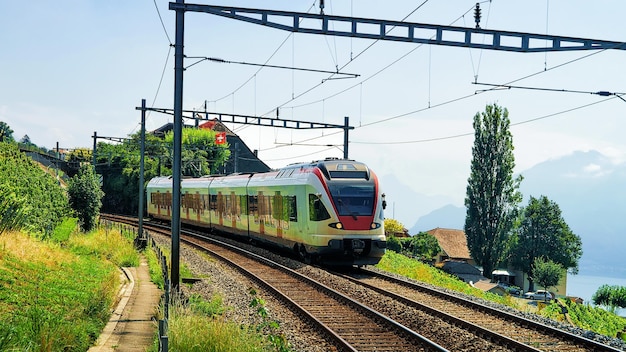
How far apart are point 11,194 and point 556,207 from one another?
91.5m

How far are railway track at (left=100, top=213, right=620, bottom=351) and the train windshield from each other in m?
2.74

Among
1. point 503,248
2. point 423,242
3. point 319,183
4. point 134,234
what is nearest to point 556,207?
point 423,242

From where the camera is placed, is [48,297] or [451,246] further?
[451,246]

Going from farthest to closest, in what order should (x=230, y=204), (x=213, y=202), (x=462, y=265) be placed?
(x=462, y=265)
(x=213, y=202)
(x=230, y=204)

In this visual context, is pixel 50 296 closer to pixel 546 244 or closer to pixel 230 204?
pixel 230 204

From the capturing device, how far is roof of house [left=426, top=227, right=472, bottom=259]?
332ft

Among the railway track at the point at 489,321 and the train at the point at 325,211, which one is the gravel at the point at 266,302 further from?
the train at the point at 325,211

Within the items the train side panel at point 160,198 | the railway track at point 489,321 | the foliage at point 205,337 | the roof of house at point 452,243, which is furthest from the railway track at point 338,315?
the roof of house at point 452,243

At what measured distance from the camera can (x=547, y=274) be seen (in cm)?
8675

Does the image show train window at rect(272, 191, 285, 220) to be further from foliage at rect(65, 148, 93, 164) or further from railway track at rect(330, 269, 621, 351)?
foliage at rect(65, 148, 93, 164)

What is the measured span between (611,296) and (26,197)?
7735 centimetres

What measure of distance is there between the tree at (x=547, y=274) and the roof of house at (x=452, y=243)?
13682 millimetres

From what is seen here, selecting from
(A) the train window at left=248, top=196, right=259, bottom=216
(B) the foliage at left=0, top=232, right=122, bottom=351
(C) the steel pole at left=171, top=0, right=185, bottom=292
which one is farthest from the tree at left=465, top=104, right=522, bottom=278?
(C) the steel pole at left=171, top=0, right=185, bottom=292

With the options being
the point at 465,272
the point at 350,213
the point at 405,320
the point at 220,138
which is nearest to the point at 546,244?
the point at 465,272
